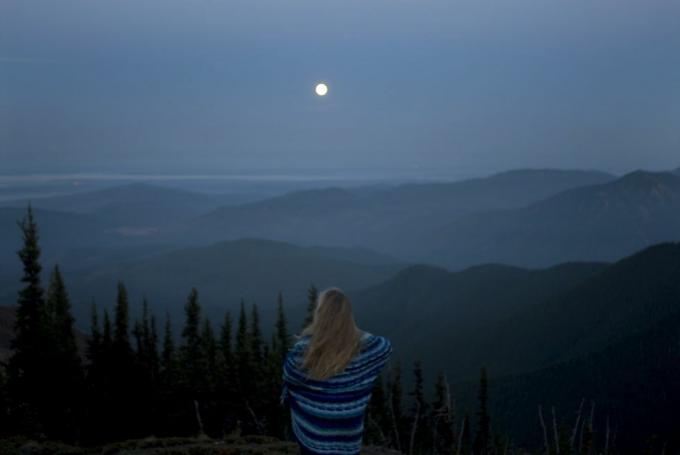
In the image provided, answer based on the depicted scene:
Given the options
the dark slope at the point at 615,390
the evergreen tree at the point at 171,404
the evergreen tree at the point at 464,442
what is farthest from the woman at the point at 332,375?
the dark slope at the point at 615,390

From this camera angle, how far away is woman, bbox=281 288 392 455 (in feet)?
19.7

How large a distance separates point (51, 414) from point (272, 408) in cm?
2403

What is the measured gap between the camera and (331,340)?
601cm

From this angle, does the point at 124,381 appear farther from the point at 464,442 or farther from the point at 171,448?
the point at 171,448

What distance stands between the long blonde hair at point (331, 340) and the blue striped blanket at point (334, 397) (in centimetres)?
12

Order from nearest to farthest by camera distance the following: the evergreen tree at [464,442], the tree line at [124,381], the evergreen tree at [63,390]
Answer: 1. the evergreen tree at [464,442]
2. the evergreen tree at [63,390]
3. the tree line at [124,381]

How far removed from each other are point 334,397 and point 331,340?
0.71 metres

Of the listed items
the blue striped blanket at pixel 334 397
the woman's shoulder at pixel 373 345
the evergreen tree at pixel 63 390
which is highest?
the woman's shoulder at pixel 373 345

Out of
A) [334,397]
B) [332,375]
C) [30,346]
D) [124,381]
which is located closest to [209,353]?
[124,381]

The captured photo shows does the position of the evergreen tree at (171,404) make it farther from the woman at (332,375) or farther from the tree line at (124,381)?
the woman at (332,375)

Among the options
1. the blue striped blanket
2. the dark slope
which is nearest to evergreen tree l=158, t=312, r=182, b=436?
the blue striped blanket

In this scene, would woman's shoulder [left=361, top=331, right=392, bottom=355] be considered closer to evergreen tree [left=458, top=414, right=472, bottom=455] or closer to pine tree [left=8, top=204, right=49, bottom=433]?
evergreen tree [left=458, top=414, right=472, bottom=455]

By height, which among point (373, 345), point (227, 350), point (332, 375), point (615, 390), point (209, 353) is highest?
point (373, 345)

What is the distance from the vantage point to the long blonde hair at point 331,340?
5.98 meters
